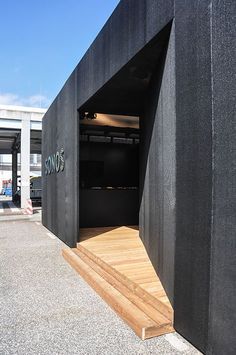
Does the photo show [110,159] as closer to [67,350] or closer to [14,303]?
[14,303]

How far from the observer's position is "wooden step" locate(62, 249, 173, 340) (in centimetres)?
267

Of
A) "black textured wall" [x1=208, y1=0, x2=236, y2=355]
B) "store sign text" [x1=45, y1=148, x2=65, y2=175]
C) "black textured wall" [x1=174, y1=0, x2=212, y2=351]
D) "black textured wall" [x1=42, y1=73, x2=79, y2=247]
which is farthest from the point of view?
"store sign text" [x1=45, y1=148, x2=65, y2=175]

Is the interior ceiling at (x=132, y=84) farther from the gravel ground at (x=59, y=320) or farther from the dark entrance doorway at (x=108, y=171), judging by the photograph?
the gravel ground at (x=59, y=320)

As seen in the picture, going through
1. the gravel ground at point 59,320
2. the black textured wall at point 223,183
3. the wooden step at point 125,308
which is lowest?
the gravel ground at point 59,320

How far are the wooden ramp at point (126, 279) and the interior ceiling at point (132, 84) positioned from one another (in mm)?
2544

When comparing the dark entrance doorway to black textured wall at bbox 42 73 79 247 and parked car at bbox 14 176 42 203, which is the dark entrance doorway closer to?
black textured wall at bbox 42 73 79 247

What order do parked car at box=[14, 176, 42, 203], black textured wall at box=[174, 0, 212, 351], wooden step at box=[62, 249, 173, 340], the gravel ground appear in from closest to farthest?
black textured wall at box=[174, 0, 212, 351] < the gravel ground < wooden step at box=[62, 249, 173, 340] < parked car at box=[14, 176, 42, 203]

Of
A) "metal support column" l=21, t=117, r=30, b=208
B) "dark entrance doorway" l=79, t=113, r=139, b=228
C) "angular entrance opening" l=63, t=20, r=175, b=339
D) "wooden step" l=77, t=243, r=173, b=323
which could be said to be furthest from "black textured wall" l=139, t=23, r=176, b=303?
"metal support column" l=21, t=117, r=30, b=208

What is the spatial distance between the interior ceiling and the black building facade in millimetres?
16

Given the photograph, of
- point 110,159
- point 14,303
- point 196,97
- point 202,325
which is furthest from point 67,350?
point 110,159

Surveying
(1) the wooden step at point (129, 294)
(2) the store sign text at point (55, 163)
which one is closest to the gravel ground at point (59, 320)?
(1) the wooden step at point (129, 294)

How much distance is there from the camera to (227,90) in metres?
2.12

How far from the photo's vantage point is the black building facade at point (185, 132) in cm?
214

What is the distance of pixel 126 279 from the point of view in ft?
11.8
